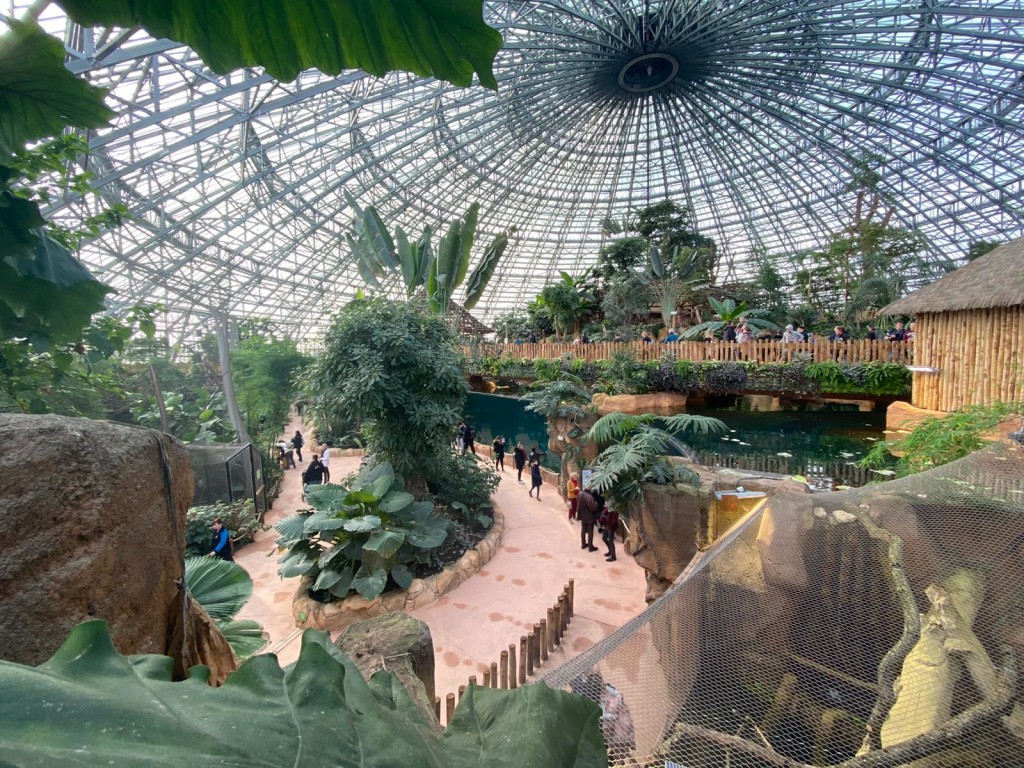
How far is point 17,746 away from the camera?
28 centimetres

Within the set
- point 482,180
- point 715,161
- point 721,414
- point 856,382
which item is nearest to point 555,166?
point 482,180

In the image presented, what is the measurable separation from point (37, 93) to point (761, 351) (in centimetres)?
1370

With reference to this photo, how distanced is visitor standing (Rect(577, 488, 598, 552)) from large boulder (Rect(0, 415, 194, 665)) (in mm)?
5554

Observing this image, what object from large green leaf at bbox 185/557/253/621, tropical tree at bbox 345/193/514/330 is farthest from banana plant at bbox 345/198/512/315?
large green leaf at bbox 185/557/253/621

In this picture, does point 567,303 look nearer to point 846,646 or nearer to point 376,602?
point 376,602

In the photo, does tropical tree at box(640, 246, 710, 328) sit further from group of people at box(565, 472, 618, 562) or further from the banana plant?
group of people at box(565, 472, 618, 562)

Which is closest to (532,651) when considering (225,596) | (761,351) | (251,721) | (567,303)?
(225,596)

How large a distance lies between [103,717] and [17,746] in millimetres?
89

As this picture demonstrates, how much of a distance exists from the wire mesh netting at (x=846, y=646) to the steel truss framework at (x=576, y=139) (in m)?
9.30

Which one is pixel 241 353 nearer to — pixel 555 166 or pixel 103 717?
pixel 103 717

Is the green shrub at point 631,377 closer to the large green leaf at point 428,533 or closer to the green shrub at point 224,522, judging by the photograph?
the large green leaf at point 428,533

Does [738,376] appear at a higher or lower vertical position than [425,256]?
lower

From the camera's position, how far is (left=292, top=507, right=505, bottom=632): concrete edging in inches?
197

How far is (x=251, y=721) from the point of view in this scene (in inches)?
16.9
